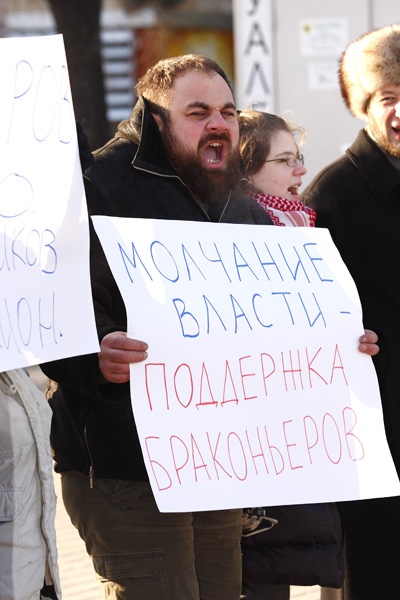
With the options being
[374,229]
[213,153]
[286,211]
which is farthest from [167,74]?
[374,229]

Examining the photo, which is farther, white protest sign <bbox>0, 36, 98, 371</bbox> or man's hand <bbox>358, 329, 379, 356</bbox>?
man's hand <bbox>358, 329, 379, 356</bbox>

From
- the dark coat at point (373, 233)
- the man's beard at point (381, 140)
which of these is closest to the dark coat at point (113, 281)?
the dark coat at point (373, 233)

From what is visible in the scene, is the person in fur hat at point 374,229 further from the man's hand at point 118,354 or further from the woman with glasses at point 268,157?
the man's hand at point 118,354

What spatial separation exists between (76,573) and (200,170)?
7.16 feet

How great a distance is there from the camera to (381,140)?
9.97 feet

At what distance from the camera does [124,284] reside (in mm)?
2139

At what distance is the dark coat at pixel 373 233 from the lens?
2.95 m

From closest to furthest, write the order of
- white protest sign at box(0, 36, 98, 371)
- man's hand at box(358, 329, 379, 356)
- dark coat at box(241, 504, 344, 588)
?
white protest sign at box(0, 36, 98, 371)
man's hand at box(358, 329, 379, 356)
dark coat at box(241, 504, 344, 588)

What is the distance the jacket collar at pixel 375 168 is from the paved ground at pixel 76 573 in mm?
1663

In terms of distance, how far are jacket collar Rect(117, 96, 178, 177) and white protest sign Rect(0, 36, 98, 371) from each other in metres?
0.45

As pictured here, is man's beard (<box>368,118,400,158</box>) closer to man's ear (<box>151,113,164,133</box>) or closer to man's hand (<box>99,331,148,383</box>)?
man's ear (<box>151,113,164,133</box>)

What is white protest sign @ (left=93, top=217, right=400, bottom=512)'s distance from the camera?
2137mm

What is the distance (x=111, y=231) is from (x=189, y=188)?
0.43 metres

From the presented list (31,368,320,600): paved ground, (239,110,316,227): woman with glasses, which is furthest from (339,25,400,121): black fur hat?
(31,368,320,600): paved ground
